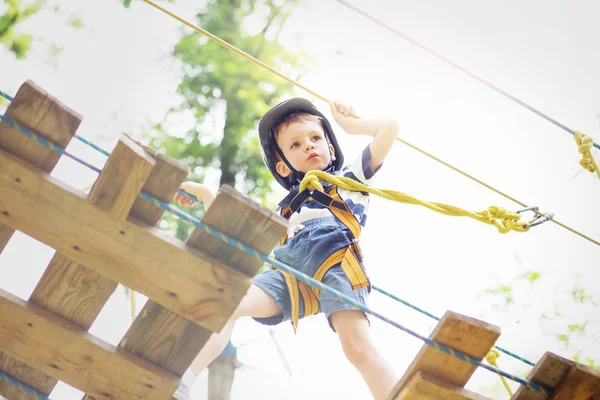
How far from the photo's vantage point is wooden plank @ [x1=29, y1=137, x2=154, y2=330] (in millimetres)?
1444

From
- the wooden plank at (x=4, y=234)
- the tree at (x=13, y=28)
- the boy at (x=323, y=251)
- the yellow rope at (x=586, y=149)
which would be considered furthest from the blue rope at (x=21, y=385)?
the tree at (x=13, y=28)

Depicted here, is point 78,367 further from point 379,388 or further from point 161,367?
point 379,388

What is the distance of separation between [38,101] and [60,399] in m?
3.90

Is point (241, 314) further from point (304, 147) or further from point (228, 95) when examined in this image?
point (228, 95)

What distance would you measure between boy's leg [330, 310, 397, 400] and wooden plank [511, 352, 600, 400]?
0.54m

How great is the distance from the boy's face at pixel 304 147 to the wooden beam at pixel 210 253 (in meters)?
1.31

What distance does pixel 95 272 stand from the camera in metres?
1.55

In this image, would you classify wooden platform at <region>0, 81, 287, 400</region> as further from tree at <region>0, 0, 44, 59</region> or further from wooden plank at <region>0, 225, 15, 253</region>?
tree at <region>0, 0, 44, 59</region>

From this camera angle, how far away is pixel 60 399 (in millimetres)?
4738

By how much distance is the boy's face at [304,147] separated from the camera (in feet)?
9.07

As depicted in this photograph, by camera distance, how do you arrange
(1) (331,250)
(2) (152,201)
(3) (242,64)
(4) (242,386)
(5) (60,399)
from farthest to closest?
(3) (242,64)
(4) (242,386)
(5) (60,399)
(1) (331,250)
(2) (152,201)

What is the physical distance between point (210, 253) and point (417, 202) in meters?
0.96

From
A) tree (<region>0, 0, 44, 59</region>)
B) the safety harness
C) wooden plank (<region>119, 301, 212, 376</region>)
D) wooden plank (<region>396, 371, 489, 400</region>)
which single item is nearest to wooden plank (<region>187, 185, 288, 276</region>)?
wooden plank (<region>119, 301, 212, 376</region>)

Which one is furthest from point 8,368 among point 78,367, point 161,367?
point 161,367
